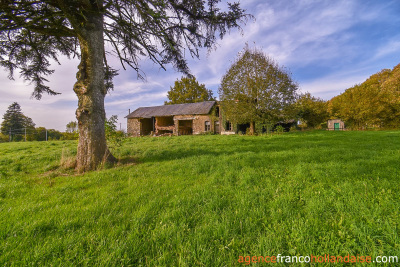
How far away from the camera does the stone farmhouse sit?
26.1 meters

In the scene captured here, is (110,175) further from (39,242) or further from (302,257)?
(302,257)

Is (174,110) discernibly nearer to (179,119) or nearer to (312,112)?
(179,119)

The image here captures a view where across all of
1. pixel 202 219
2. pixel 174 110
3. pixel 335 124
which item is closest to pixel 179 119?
pixel 174 110

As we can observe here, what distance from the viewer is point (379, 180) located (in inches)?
122

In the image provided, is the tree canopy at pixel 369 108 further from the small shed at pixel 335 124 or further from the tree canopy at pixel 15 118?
the tree canopy at pixel 15 118

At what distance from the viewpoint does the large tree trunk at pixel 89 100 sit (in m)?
5.25

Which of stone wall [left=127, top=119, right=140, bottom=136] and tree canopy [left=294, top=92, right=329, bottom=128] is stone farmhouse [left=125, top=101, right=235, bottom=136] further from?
tree canopy [left=294, top=92, right=329, bottom=128]

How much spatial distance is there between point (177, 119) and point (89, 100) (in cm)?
2284

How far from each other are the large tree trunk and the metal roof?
68.8ft

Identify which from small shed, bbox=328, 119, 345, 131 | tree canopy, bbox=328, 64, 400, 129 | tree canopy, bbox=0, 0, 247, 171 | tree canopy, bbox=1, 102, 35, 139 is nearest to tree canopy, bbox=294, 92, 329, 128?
tree canopy, bbox=328, 64, 400, 129

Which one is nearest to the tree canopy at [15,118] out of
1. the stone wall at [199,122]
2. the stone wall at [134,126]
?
the stone wall at [134,126]

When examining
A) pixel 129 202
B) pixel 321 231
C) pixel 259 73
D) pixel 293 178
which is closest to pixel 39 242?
pixel 129 202

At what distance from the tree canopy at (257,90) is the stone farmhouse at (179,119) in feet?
26.0

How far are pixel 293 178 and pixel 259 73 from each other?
632 inches
